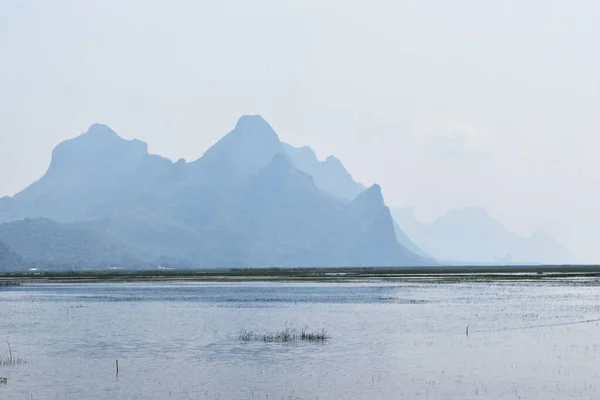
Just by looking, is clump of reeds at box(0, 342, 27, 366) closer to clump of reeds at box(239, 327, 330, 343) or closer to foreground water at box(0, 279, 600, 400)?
foreground water at box(0, 279, 600, 400)

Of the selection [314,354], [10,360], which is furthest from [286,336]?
[10,360]

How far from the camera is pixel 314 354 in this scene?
4516cm

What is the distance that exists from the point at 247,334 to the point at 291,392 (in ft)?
75.8

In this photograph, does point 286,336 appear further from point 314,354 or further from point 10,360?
point 10,360

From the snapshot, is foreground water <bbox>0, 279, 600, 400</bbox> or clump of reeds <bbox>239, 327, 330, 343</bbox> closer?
foreground water <bbox>0, 279, 600, 400</bbox>

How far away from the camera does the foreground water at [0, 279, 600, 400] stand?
114 ft

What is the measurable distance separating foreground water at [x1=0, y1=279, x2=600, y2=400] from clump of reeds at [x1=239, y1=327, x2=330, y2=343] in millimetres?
1262

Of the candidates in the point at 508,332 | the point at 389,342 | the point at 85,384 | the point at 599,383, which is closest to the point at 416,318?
the point at 508,332

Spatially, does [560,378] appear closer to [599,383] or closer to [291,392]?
[599,383]

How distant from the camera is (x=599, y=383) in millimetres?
35188

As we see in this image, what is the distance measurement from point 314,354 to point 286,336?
28.0 ft

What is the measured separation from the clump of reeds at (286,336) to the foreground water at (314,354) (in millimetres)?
1262

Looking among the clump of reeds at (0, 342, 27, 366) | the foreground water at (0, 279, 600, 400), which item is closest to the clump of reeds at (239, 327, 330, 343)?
the foreground water at (0, 279, 600, 400)

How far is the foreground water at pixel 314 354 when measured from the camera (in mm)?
34719
